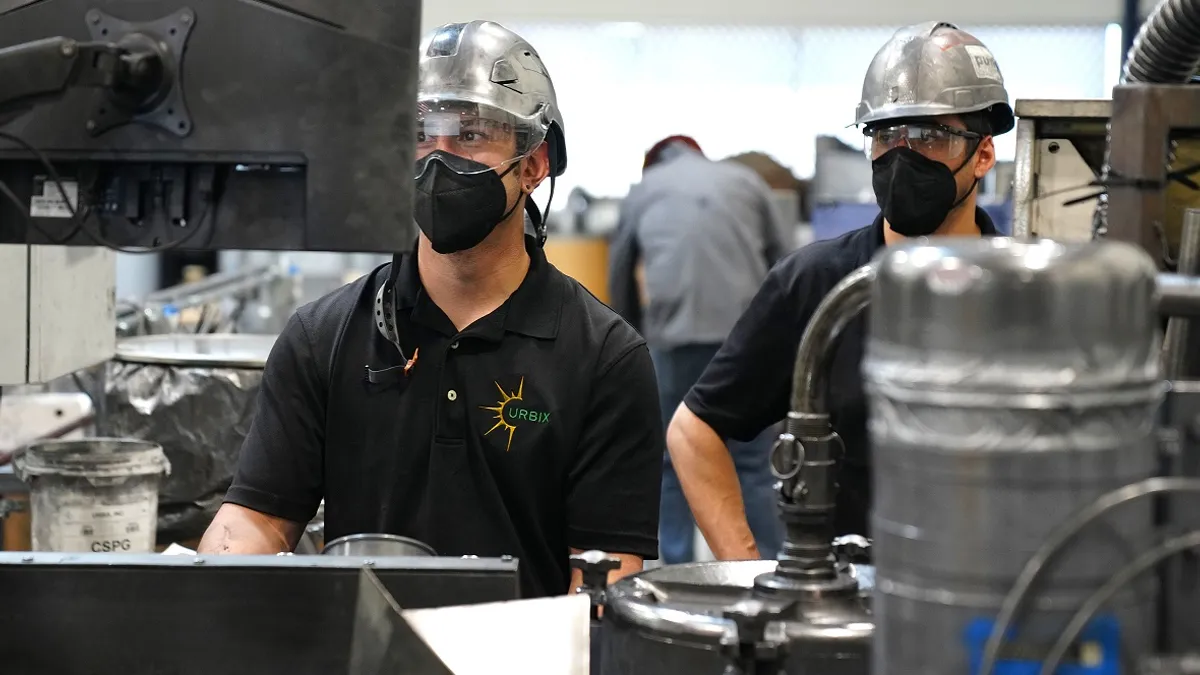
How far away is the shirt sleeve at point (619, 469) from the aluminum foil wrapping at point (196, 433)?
3.03 feet

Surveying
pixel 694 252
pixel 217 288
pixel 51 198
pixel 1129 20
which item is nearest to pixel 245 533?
pixel 51 198

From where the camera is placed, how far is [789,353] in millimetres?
2225

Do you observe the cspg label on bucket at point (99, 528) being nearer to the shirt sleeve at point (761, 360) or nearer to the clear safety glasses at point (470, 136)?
the clear safety glasses at point (470, 136)

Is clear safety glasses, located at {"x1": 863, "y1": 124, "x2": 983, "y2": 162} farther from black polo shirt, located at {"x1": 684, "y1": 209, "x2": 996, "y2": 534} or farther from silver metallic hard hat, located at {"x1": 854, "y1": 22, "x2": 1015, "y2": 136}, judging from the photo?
black polo shirt, located at {"x1": 684, "y1": 209, "x2": 996, "y2": 534}

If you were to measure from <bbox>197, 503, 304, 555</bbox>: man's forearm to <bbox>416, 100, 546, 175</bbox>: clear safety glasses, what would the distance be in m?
0.53

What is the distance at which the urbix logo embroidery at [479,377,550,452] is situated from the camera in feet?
6.31

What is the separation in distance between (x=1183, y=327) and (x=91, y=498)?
5.95 feet

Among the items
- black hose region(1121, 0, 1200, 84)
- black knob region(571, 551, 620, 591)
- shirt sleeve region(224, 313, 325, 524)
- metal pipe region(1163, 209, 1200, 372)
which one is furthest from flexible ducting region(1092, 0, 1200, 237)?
shirt sleeve region(224, 313, 325, 524)

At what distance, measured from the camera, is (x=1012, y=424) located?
0.77 meters

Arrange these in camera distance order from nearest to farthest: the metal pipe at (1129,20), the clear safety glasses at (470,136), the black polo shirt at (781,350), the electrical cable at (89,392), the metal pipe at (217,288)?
the clear safety glasses at (470,136) < the black polo shirt at (781,350) < the electrical cable at (89,392) < the metal pipe at (217,288) < the metal pipe at (1129,20)

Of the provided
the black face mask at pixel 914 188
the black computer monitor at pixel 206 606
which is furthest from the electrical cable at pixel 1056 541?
the black face mask at pixel 914 188

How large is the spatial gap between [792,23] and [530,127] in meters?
6.36

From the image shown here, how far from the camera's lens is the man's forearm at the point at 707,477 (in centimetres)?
230

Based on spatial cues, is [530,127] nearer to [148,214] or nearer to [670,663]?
[148,214]
